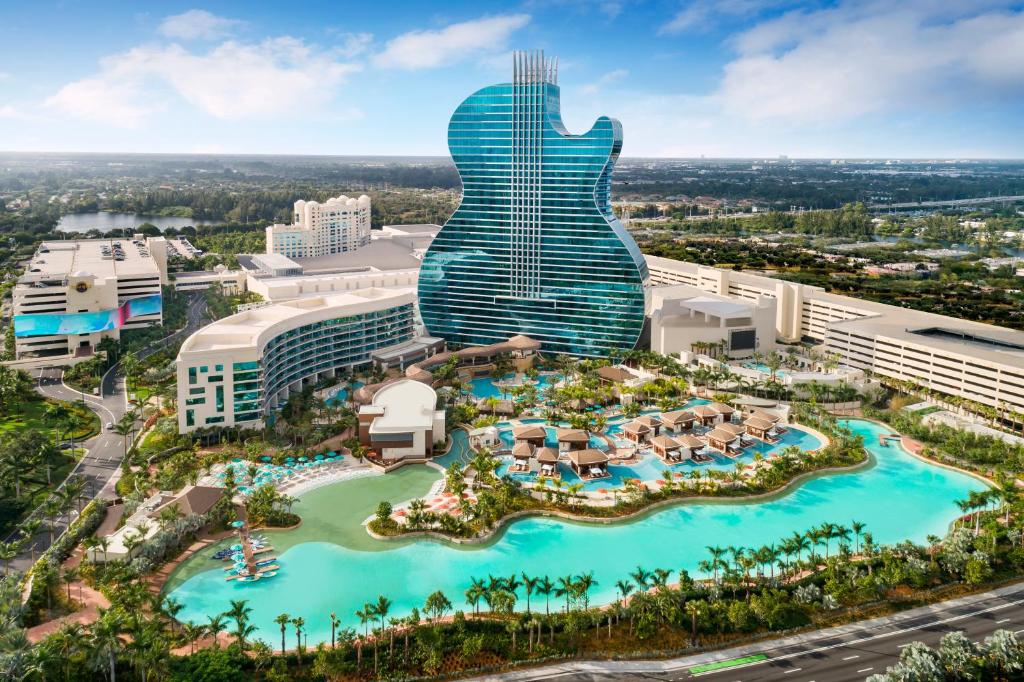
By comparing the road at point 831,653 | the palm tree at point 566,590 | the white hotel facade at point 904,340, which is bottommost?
the road at point 831,653

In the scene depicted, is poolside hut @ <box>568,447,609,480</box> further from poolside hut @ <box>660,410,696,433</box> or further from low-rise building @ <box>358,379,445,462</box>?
low-rise building @ <box>358,379,445,462</box>

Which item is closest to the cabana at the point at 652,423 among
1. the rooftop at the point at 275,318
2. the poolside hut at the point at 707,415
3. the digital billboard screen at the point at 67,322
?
the poolside hut at the point at 707,415

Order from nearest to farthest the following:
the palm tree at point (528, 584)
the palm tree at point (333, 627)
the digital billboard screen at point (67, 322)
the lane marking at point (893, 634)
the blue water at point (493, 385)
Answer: the lane marking at point (893, 634)
the palm tree at point (333, 627)
the palm tree at point (528, 584)
the blue water at point (493, 385)
the digital billboard screen at point (67, 322)

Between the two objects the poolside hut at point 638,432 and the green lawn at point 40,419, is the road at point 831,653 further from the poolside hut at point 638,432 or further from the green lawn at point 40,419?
the green lawn at point 40,419

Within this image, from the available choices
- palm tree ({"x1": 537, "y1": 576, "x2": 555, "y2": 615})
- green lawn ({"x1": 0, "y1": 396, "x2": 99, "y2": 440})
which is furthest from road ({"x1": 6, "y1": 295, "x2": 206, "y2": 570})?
palm tree ({"x1": 537, "y1": 576, "x2": 555, "y2": 615})

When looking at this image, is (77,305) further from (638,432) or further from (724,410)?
(724,410)

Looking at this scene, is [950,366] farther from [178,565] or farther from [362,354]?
[178,565]

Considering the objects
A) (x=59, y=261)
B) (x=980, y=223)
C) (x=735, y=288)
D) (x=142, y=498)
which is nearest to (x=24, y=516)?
(x=142, y=498)
